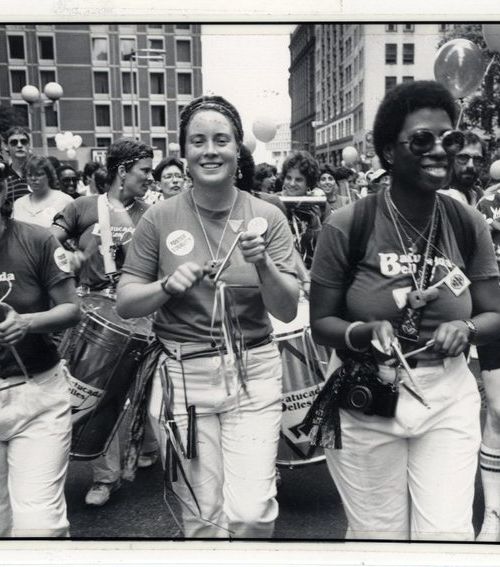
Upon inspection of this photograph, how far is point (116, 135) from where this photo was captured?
14.9 feet

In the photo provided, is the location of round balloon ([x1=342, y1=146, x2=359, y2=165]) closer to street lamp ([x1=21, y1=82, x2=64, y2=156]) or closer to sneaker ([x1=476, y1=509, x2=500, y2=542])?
street lamp ([x1=21, y1=82, x2=64, y2=156])

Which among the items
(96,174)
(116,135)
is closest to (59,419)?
(116,135)

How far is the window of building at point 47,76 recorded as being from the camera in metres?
3.65

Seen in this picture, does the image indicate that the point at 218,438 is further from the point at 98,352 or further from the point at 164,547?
the point at 98,352

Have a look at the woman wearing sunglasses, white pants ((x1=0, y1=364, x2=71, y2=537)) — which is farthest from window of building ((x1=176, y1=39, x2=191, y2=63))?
white pants ((x1=0, y1=364, x2=71, y2=537))

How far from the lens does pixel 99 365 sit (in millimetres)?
3693

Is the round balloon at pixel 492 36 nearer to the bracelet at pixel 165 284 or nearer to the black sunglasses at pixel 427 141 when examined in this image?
the black sunglasses at pixel 427 141

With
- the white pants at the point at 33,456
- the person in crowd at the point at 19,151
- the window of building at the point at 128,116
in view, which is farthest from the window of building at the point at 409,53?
the person in crowd at the point at 19,151

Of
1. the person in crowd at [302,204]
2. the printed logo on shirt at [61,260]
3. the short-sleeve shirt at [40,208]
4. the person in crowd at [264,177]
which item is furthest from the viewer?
the person in crowd at [264,177]

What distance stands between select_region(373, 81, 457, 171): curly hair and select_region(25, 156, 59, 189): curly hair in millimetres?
2807

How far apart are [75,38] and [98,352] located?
1549 millimetres

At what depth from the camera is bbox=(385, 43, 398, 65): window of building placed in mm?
3031

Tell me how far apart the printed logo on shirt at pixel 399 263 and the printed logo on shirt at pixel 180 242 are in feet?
2.41

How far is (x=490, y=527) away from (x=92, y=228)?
274 cm
